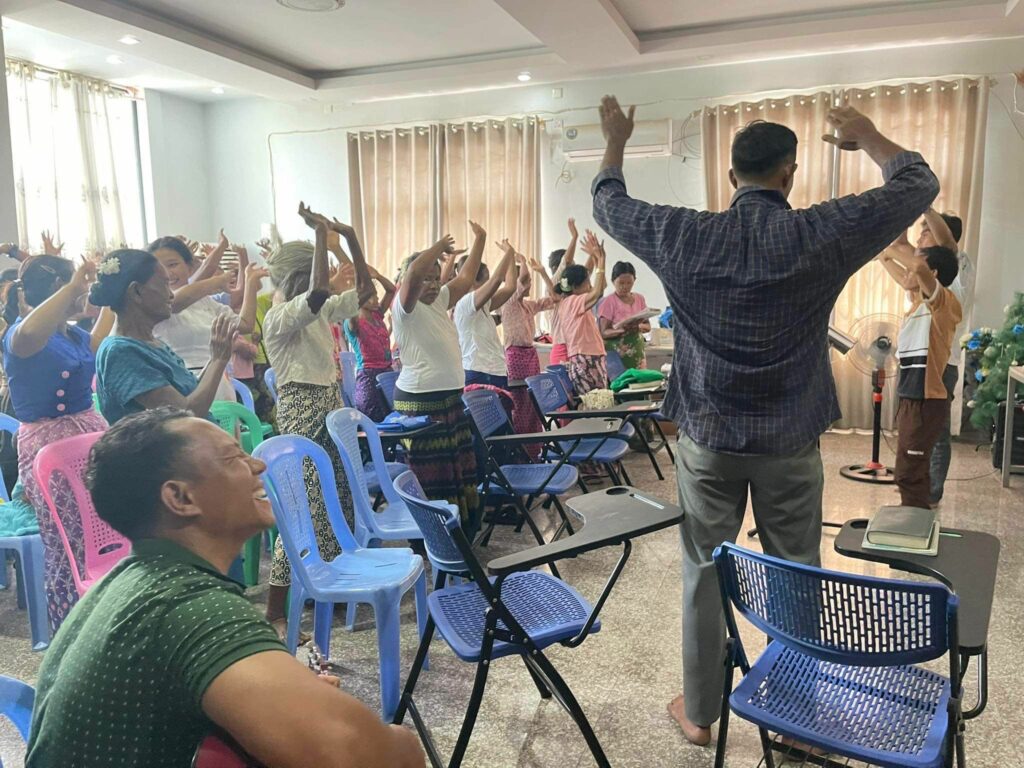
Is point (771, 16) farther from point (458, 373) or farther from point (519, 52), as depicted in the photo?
point (458, 373)

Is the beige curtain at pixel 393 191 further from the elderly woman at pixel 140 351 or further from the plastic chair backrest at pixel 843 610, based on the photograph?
the plastic chair backrest at pixel 843 610

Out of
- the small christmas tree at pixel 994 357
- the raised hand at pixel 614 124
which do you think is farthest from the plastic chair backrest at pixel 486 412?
the small christmas tree at pixel 994 357

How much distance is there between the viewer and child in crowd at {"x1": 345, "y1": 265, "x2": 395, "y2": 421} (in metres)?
4.61

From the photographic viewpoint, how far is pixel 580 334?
5.22m

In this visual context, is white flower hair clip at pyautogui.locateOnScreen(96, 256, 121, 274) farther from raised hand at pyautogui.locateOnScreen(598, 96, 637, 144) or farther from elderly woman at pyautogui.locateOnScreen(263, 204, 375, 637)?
raised hand at pyautogui.locateOnScreen(598, 96, 637, 144)

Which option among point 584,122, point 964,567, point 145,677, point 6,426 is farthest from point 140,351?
point 584,122

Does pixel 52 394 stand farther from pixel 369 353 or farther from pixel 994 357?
pixel 994 357

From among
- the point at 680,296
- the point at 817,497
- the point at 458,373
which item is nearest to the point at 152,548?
the point at 680,296

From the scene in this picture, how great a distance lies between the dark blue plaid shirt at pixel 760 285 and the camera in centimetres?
177

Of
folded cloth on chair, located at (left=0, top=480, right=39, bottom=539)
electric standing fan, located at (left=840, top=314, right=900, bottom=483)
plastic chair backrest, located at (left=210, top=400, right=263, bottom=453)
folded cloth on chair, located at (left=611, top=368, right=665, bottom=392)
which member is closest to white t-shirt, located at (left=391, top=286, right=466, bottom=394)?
plastic chair backrest, located at (left=210, top=400, right=263, bottom=453)

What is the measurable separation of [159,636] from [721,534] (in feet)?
4.88

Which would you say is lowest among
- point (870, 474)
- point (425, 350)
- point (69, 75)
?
point (870, 474)

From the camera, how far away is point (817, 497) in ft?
6.44

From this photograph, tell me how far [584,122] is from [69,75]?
15.4 ft
